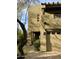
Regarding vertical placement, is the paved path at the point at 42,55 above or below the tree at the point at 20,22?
below

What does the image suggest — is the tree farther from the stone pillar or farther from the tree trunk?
the stone pillar

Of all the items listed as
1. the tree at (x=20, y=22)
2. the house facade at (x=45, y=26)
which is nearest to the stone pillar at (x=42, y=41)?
the house facade at (x=45, y=26)

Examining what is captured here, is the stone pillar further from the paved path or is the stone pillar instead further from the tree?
the tree

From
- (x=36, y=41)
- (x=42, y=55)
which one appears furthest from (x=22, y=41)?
(x=42, y=55)

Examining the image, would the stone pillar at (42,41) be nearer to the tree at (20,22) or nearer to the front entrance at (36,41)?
the front entrance at (36,41)

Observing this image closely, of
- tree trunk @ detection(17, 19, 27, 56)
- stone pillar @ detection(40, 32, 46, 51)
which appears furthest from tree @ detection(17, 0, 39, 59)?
stone pillar @ detection(40, 32, 46, 51)

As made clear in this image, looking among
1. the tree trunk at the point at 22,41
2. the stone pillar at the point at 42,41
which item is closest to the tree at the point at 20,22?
the tree trunk at the point at 22,41

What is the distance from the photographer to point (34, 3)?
207 centimetres

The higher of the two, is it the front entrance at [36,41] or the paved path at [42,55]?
the front entrance at [36,41]

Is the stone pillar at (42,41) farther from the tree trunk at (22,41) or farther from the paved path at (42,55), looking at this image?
the tree trunk at (22,41)

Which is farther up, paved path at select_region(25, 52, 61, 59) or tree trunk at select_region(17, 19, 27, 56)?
tree trunk at select_region(17, 19, 27, 56)
